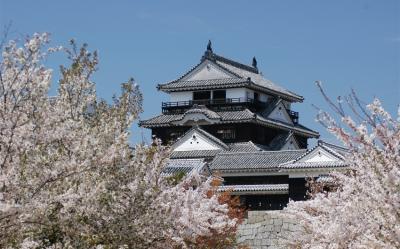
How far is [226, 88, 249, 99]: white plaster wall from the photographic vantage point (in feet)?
151

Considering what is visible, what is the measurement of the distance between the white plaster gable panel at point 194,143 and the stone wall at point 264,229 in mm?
17724

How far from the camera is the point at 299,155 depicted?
35812 millimetres

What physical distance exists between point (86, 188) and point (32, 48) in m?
1.55

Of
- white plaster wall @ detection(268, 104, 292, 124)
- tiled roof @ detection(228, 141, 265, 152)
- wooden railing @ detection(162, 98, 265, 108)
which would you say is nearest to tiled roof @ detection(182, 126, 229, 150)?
tiled roof @ detection(228, 141, 265, 152)

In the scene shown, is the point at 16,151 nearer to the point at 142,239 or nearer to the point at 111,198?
the point at 111,198

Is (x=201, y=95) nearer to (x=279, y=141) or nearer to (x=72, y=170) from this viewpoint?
(x=279, y=141)

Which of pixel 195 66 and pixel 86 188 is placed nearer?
pixel 86 188

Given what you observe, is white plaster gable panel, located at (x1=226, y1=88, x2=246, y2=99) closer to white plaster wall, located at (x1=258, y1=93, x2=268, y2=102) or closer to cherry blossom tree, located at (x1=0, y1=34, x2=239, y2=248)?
white plaster wall, located at (x1=258, y1=93, x2=268, y2=102)

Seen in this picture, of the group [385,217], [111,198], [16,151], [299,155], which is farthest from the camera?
[299,155]

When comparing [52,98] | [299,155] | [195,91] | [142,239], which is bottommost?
[142,239]

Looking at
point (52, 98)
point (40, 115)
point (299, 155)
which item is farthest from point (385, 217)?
point (299, 155)

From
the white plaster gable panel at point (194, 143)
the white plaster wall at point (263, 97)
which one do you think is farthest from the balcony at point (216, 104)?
the white plaster gable panel at point (194, 143)

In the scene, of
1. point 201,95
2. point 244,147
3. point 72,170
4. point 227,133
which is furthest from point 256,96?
point 72,170

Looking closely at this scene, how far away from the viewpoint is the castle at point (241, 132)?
33.8m
